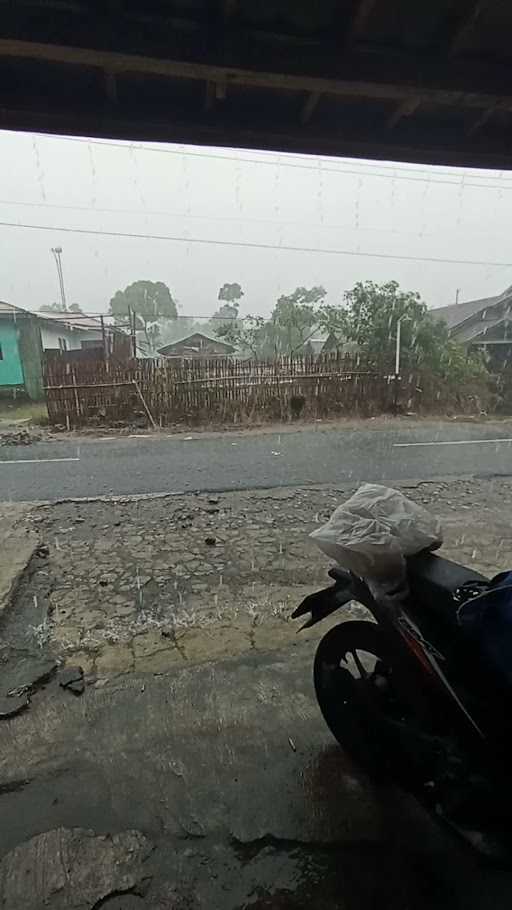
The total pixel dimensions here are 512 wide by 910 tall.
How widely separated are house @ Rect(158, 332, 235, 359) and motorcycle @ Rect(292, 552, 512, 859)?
7.85 meters

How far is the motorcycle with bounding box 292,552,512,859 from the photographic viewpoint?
1.01 metres

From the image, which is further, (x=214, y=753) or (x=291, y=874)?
(x=214, y=753)

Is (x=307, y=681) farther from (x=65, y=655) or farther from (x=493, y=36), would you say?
(x=493, y=36)

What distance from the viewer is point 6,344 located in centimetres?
1058

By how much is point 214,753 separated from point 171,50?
2094 mm

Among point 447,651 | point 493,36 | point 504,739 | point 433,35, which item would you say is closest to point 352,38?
point 433,35

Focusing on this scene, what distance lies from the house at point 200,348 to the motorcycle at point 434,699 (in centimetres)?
785

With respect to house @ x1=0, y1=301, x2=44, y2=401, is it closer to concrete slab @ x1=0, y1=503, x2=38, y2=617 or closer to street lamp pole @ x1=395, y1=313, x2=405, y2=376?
concrete slab @ x1=0, y1=503, x2=38, y2=617

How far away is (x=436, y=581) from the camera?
44.6 inches

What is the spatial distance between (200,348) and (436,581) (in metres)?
9.65

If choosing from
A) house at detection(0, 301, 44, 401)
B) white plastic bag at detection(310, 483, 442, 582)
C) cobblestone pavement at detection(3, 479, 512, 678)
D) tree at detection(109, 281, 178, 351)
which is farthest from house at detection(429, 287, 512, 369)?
white plastic bag at detection(310, 483, 442, 582)

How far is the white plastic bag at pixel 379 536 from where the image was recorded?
3.93 feet

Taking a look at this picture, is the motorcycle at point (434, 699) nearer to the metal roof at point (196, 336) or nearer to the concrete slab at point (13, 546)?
the concrete slab at point (13, 546)

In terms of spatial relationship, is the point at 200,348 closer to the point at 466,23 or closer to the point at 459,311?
the point at 459,311
